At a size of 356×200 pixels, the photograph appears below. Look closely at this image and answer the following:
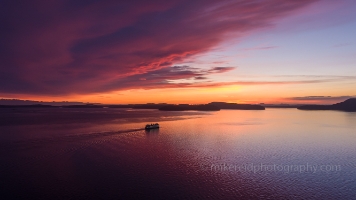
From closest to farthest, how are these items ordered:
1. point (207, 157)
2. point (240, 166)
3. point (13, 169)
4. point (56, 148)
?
point (13, 169) → point (240, 166) → point (207, 157) → point (56, 148)

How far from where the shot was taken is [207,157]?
43844 millimetres

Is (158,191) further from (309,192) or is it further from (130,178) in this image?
(309,192)

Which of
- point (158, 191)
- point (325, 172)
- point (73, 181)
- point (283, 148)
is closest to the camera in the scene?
point (158, 191)

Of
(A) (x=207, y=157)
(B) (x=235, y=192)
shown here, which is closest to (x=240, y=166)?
(A) (x=207, y=157)

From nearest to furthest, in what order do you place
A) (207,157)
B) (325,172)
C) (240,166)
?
(325,172) → (240,166) → (207,157)

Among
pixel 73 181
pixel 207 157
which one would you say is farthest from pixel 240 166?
pixel 73 181

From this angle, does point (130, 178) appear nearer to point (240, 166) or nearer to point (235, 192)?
point (235, 192)

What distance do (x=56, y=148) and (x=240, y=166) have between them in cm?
3393

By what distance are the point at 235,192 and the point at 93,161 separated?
22683 mm

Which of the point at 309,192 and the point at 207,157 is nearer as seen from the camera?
the point at 309,192

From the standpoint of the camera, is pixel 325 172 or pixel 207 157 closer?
pixel 325 172

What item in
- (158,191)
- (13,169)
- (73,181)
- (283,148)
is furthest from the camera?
(283,148)

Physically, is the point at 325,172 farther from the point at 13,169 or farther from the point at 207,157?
the point at 13,169

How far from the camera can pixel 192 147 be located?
5309 centimetres
